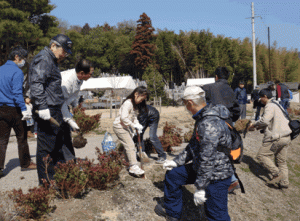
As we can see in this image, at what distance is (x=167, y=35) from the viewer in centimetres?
3553

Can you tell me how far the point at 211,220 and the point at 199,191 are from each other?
386 millimetres

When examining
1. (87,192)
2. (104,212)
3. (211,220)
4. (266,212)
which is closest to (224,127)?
(211,220)

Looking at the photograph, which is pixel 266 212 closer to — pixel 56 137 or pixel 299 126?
pixel 299 126

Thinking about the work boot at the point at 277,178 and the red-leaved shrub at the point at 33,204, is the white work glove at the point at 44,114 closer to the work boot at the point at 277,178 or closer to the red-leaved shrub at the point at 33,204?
the red-leaved shrub at the point at 33,204

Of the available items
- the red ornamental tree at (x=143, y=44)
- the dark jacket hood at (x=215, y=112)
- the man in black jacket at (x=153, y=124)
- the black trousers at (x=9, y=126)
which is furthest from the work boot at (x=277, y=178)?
the red ornamental tree at (x=143, y=44)

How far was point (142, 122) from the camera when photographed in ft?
16.7

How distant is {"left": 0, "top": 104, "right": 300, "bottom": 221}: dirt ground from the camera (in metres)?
3.17

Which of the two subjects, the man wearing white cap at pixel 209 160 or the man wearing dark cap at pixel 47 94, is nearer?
the man wearing white cap at pixel 209 160

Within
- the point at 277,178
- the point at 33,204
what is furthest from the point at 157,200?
the point at 277,178

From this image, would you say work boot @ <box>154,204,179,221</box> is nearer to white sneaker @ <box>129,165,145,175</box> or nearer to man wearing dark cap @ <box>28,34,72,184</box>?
white sneaker @ <box>129,165,145,175</box>

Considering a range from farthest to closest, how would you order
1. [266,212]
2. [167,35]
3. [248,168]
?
[167,35], [248,168], [266,212]

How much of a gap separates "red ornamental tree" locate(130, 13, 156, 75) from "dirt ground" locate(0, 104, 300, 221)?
32.1 metres

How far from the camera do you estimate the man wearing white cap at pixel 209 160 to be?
257 centimetres

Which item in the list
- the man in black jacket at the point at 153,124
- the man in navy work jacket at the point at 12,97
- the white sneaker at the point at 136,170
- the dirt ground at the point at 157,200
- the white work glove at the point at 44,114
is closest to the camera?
the white work glove at the point at 44,114
